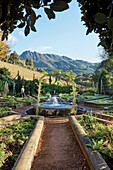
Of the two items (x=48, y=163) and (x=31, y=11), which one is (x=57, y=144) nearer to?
(x=48, y=163)

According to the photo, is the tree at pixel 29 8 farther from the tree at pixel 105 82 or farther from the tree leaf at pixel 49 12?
the tree at pixel 105 82

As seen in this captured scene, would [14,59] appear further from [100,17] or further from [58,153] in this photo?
[100,17]

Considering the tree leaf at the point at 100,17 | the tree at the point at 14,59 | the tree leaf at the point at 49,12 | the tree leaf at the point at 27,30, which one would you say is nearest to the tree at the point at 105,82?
the tree leaf at the point at 27,30

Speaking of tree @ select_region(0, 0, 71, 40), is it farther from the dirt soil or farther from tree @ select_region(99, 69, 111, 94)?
tree @ select_region(99, 69, 111, 94)

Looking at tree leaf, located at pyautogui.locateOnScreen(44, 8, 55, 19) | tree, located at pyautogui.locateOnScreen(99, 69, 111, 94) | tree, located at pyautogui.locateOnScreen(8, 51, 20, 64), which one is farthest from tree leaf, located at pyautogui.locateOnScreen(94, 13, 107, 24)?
tree, located at pyautogui.locateOnScreen(8, 51, 20, 64)

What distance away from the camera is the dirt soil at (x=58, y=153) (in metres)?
2.30

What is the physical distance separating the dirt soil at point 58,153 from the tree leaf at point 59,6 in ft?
7.80

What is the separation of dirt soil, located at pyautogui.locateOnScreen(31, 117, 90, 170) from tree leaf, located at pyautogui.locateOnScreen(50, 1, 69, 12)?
2377 millimetres

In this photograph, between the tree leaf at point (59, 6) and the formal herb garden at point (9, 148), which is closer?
the tree leaf at point (59, 6)

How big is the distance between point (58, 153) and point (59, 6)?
9.48ft

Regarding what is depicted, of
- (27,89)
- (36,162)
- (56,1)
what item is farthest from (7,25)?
(27,89)

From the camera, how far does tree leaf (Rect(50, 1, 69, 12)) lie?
87 cm

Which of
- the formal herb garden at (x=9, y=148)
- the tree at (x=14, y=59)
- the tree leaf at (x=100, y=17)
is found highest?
the tree at (x=14, y=59)

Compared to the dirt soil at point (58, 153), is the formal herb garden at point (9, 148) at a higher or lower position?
higher
